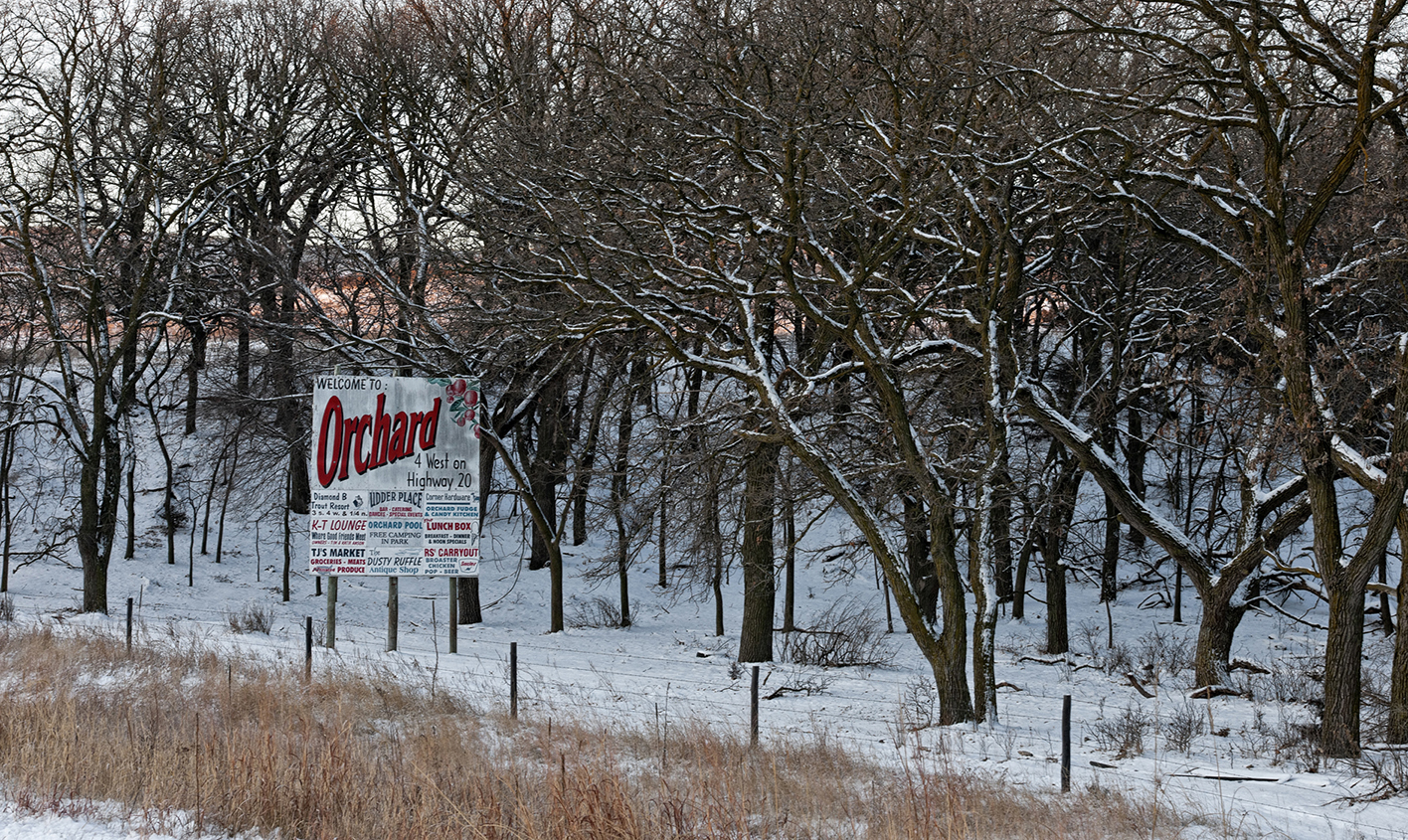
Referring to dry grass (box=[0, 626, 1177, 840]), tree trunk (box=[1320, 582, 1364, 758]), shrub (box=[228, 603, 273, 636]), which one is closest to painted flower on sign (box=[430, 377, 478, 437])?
shrub (box=[228, 603, 273, 636])

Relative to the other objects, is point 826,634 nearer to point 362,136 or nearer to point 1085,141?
point 1085,141

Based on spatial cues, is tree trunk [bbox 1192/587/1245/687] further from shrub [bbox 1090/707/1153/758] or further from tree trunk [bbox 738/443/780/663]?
tree trunk [bbox 738/443/780/663]

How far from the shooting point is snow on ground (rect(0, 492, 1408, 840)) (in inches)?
333

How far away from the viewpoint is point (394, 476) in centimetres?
1641

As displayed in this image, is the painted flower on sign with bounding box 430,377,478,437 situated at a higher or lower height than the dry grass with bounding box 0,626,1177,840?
higher

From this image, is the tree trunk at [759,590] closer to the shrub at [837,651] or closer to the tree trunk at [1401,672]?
the shrub at [837,651]

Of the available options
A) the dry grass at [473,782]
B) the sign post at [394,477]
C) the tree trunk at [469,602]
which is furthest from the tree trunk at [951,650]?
the tree trunk at [469,602]

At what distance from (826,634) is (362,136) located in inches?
594

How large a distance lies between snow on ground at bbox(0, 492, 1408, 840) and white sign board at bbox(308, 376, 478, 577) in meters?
1.54

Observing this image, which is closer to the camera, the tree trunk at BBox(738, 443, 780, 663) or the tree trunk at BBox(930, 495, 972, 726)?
the tree trunk at BBox(930, 495, 972, 726)

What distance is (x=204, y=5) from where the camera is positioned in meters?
22.5

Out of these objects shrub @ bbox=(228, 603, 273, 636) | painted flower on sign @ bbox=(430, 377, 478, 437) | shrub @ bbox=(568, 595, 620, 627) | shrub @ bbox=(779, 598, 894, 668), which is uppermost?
painted flower on sign @ bbox=(430, 377, 478, 437)

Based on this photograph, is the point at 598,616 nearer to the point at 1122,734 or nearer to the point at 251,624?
the point at 251,624

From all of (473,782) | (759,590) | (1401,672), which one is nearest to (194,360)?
(759,590)
